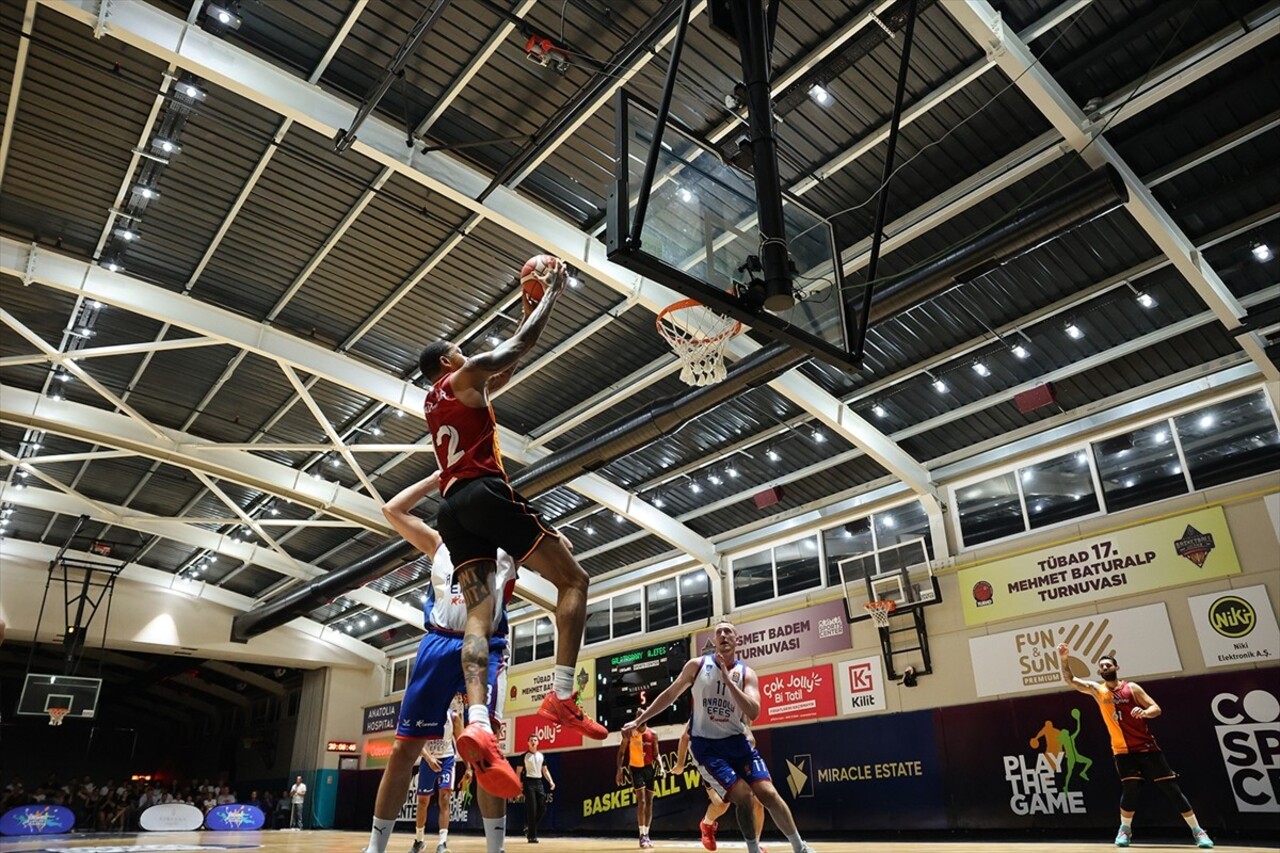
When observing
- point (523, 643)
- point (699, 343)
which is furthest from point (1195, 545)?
point (523, 643)

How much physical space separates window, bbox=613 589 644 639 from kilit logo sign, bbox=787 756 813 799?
5.64 meters

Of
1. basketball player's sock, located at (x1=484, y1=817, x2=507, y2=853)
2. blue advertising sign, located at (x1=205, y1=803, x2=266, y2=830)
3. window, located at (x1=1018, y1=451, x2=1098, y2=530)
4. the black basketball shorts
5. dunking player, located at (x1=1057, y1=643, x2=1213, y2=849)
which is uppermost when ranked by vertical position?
window, located at (x1=1018, y1=451, x2=1098, y2=530)

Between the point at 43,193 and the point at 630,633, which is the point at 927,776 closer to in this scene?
the point at 630,633

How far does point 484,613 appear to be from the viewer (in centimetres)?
330

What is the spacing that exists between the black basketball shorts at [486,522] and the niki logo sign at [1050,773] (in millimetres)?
12159

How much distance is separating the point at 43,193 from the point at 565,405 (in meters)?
8.94

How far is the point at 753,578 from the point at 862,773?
15.9 feet

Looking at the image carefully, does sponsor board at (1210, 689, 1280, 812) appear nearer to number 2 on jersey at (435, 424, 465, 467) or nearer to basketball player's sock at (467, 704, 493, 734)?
basketball player's sock at (467, 704, 493, 734)

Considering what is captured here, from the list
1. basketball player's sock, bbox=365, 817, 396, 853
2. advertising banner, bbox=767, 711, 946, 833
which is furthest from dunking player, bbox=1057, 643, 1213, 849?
basketball player's sock, bbox=365, 817, 396, 853

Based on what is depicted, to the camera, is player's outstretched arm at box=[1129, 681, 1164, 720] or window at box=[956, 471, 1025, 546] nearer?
player's outstretched arm at box=[1129, 681, 1164, 720]

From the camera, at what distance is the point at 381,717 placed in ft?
91.4

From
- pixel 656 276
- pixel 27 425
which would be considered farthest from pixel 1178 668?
pixel 27 425

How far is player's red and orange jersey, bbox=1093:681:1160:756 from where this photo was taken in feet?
31.2

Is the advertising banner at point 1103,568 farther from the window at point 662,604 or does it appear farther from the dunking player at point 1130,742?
the window at point 662,604
